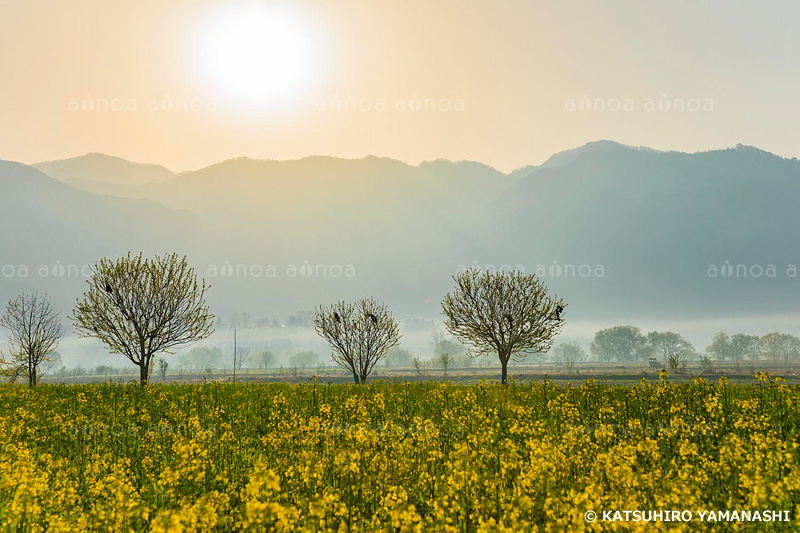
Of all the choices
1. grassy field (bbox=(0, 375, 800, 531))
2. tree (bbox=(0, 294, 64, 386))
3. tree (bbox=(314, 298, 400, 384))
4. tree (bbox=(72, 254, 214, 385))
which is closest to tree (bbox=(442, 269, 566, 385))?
tree (bbox=(314, 298, 400, 384))

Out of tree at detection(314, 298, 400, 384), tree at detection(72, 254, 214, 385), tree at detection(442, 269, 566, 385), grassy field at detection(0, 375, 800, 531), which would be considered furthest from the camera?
tree at detection(314, 298, 400, 384)

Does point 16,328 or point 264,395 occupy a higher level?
point 16,328

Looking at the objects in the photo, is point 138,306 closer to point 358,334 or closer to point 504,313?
point 358,334

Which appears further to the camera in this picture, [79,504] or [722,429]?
[722,429]

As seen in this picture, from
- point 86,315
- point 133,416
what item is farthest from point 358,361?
point 133,416

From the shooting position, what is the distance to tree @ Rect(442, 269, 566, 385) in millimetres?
31438

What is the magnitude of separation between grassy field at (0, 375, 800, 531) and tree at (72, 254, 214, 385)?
29.3ft

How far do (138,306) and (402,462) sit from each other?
24.3m

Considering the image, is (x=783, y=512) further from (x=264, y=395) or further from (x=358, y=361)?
(x=358, y=361)

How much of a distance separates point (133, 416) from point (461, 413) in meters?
10.3

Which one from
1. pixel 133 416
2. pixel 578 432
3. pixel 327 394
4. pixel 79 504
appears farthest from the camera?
pixel 327 394

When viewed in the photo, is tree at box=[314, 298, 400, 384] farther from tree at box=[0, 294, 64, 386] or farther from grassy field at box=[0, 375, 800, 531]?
tree at box=[0, 294, 64, 386]

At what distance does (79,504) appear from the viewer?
7.60m

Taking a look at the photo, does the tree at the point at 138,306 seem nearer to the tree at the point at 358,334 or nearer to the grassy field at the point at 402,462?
the grassy field at the point at 402,462
